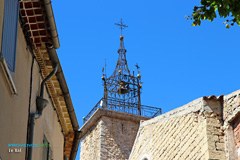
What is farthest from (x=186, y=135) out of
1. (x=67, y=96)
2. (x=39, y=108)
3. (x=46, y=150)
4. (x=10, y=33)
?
(x=10, y=33)

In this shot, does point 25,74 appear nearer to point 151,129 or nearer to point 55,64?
point 55,64

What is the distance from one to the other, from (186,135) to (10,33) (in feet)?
23.1

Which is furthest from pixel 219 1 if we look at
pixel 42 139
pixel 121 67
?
pixel 121 67

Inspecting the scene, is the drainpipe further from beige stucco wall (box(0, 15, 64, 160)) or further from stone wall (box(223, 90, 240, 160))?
stone wall (box(223, 90, 240, 160))

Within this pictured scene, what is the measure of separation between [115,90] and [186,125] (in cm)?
1865

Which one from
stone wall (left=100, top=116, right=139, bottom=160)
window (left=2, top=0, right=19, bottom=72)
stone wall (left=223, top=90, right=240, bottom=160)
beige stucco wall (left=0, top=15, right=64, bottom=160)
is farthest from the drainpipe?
stone wall (left=100, top=116, right=139, bottom=160)

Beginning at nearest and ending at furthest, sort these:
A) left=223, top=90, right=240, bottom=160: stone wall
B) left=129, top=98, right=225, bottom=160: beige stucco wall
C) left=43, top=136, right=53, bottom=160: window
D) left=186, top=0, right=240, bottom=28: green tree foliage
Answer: left=186, top=0, right=240, bottom=28: green tree foliage < left=43, top=136, right=53, bottom=160: window < left=223, top=90, right=240, bottom=160: stone wall < left=129, top=98, right=225, bottom=160: beige stucco wall

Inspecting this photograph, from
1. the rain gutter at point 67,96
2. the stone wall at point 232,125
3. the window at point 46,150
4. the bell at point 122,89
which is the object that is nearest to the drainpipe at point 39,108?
the rain gutter at point 67,96

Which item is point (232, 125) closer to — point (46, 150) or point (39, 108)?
point (46, 150)

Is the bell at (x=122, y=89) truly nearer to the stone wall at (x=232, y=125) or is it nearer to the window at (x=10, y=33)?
the stone wall at (x=232, y=125)

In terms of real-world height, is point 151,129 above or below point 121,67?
below

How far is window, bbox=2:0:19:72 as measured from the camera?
22.9 feet

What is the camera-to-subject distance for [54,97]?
1080cm

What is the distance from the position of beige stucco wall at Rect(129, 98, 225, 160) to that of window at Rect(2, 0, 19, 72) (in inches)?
235
